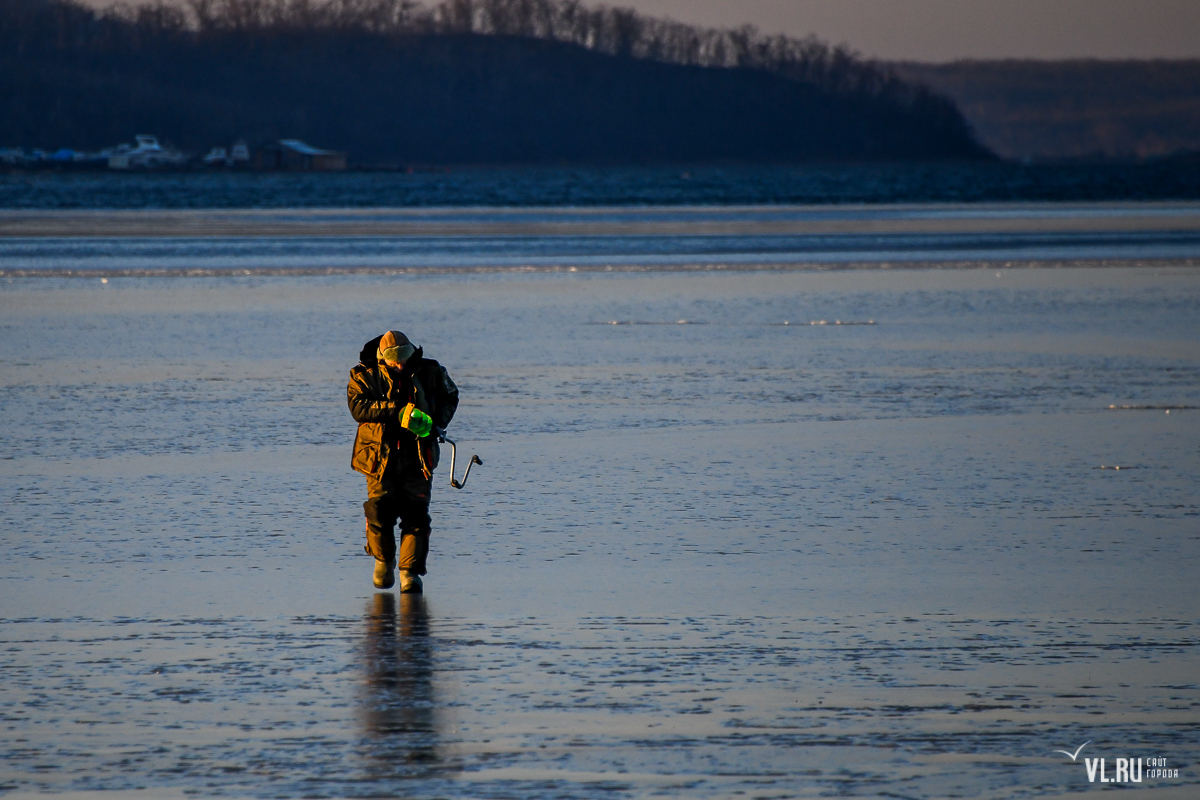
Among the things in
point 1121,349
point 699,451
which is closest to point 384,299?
point 1121,349

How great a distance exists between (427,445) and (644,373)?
7366 millimetres

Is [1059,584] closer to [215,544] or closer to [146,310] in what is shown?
[215,544]

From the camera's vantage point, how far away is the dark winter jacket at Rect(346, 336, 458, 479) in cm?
638

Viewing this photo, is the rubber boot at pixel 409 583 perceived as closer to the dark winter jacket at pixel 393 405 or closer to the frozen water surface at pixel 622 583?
the frozen water surface at pixel 622 583

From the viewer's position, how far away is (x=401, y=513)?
6.54m

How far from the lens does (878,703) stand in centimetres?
509

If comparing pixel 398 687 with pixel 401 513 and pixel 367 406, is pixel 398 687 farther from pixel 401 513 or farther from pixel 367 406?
pixel 367 406

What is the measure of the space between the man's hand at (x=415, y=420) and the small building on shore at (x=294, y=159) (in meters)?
170

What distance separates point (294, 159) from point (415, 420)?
176m

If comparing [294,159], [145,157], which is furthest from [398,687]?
[294,159]

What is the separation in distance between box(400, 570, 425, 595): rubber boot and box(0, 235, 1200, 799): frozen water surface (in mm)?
89

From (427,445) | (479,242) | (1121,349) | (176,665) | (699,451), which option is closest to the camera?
(176,665)

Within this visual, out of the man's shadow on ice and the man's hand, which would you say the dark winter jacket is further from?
the man's shadow on ice

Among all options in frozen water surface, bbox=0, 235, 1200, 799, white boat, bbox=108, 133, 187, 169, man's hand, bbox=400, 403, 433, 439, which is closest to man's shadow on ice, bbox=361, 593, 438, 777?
frozen water surface, bbox=0, 235, 1200, 799
